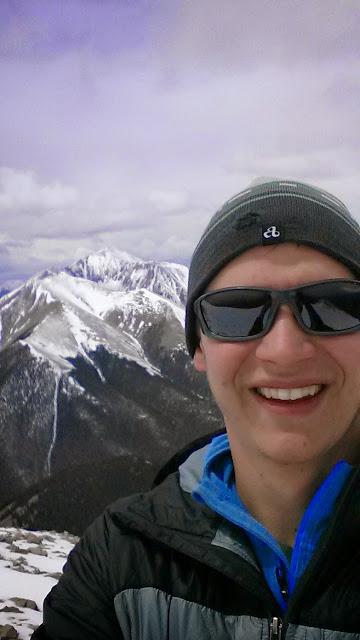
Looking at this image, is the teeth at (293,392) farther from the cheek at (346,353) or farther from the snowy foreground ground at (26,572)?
the snowy foreground ground at (26,572)

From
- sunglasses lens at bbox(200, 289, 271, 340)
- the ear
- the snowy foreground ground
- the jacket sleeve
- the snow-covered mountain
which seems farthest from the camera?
the snow-covered mountain

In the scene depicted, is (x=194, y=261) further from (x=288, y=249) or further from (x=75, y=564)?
(x=75, y=564)

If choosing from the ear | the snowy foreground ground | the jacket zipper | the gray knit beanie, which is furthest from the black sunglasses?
the snowy foreground ground

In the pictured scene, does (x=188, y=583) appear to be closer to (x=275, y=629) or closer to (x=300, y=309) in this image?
(x=275, y=629)

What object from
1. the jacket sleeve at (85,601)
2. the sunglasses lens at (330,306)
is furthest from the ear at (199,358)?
the jacket sleeve at (85,601)

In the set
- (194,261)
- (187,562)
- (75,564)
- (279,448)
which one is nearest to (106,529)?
(75,564)

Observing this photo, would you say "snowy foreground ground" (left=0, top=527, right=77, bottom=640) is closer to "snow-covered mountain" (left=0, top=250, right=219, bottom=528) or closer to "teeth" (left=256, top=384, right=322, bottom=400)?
"teeth" (left=256, top=384, right=322, bottom=400)

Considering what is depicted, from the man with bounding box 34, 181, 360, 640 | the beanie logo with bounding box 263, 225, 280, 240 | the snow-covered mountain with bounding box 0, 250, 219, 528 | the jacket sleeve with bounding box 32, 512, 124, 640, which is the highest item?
the beanie logo with bounding box 263, 225, 280, 240
